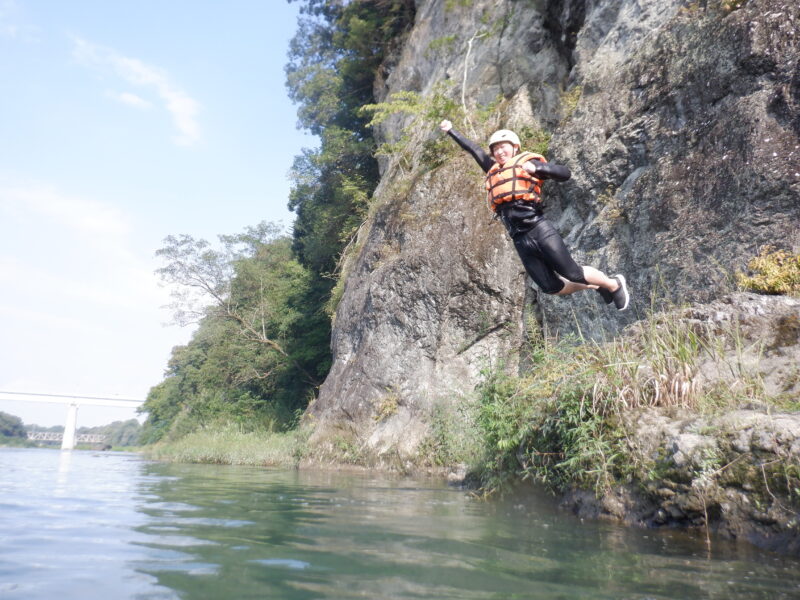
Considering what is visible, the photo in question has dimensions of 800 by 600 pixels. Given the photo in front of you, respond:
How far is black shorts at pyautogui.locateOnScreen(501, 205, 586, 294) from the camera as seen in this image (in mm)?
5809

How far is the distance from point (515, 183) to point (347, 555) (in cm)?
404

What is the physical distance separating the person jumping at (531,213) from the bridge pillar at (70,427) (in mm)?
49364

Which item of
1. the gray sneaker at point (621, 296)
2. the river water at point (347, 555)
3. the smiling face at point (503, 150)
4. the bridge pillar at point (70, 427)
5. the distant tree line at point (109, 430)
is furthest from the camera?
the distant tree line at point (109, 430)

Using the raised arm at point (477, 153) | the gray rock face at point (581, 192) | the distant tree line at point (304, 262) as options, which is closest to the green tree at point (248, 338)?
the distant tree line at point (304, 262)

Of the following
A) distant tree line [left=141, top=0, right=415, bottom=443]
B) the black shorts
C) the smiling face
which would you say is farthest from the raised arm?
distant tree line [left=141, top=0, right=415, bottom=443]

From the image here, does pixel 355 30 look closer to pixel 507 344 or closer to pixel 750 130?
pixel 507 344

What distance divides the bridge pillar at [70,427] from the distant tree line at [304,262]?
2098 cm

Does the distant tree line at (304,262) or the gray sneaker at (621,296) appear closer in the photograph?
the gray sneaker at (621,296)

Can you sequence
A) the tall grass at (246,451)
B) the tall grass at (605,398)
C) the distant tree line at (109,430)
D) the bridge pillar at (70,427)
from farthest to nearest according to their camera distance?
the distant tree line at (109,430) → the bridge pillar at (70,427) → the tall grass at (246,451) → the tall grass at (605,398)

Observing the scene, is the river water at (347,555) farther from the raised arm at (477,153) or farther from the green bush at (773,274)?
the raised arm at (477,153)

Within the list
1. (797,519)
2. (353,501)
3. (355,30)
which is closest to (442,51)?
(355,30)

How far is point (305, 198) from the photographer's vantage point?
92.2 feet

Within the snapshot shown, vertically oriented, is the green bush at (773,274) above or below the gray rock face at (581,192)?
below

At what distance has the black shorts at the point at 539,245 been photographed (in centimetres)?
581
